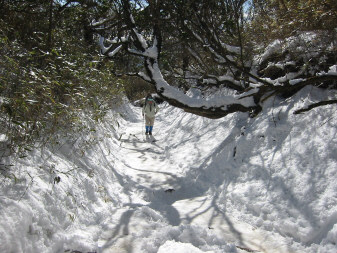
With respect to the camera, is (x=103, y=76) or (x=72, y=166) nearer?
(x=72, y=166)

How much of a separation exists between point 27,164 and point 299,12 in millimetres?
5363

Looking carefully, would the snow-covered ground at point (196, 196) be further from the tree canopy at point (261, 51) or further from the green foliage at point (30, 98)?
the tree canopy at point (261, 51)

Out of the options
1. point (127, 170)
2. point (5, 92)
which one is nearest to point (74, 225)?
point (5, 92)

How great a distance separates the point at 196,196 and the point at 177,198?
39 cm

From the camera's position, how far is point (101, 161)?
5141 millimetres

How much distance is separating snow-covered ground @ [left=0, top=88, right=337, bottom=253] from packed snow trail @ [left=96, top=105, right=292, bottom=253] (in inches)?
0.8

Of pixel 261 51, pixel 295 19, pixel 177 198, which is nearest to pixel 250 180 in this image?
pixel 177 198

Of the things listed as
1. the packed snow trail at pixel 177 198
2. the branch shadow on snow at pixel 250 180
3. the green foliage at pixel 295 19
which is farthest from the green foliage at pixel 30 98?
the green foliage at pixel 295 19

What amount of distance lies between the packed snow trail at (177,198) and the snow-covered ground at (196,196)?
0.02 meters

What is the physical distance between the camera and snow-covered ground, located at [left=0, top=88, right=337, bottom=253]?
2.73 meters

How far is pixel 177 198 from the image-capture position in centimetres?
462

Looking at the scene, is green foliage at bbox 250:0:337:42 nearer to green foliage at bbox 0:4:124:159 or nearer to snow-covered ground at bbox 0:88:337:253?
snow-covered ground at bbox 0:88:337:253

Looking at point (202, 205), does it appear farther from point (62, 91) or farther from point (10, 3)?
point (10, 3)

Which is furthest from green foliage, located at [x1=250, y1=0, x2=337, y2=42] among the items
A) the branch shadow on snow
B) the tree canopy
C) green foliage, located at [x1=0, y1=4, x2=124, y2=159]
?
green foliage, located at [x1=0, y1=4, x2=124, y2=159]
